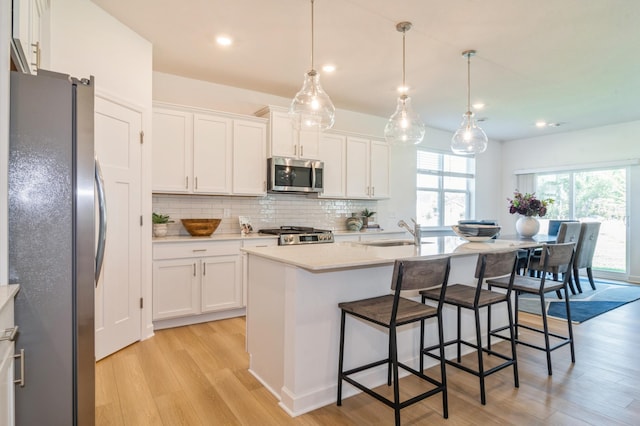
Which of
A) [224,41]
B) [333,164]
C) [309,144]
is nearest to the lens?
[224,41]

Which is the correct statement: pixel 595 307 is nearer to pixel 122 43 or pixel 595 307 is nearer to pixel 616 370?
pixel 616 370

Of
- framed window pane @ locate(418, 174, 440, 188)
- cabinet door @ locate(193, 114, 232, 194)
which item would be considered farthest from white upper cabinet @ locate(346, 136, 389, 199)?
cabinet door @ locate(193, 114, 232, 194)

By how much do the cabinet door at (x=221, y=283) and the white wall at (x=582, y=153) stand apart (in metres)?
6.17

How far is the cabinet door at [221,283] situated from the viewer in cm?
369

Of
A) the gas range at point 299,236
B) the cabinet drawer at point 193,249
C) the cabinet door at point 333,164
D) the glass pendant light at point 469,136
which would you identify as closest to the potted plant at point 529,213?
the glass pendant light at point 469,136

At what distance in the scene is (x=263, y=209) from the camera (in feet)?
15.2

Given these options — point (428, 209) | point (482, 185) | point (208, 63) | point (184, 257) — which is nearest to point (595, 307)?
point (428, 209)

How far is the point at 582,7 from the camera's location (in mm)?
2629

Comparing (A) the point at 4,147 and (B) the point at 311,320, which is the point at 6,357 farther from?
(B) the point at 311,320

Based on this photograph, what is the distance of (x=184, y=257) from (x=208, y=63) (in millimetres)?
2004

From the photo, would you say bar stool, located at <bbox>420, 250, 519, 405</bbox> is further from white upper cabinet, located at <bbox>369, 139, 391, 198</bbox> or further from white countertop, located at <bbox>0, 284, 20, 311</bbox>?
white upper cabinet, located at <bbox>369, 139, 391, 198</bbox>

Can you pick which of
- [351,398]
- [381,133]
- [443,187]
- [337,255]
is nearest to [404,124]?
[337,255]

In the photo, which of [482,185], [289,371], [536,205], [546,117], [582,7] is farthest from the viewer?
[482,185]

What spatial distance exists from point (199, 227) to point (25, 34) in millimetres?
2403
